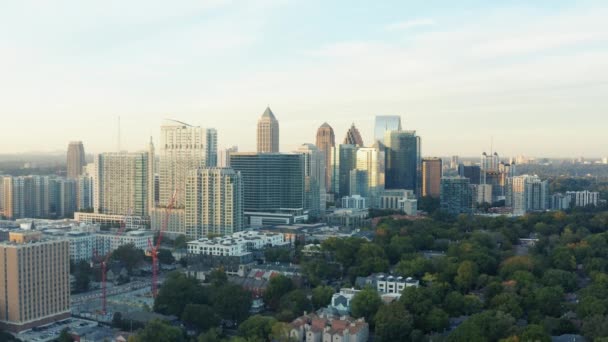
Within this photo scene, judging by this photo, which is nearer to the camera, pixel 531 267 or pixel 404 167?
pixel 531 267

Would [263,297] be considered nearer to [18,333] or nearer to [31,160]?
[18,333]

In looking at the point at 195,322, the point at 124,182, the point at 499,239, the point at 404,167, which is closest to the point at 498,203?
the point at 404,167

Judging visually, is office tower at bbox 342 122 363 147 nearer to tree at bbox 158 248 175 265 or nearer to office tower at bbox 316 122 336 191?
office tower at bbox 316 122 336 191

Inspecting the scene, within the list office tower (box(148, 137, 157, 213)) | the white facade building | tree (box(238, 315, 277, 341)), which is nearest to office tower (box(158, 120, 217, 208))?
office tower (box(148, 137, 157, 213))

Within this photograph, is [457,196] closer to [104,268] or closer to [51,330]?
[104,268]

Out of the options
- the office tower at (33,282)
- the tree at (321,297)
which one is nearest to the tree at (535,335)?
the tree at (321,297)
